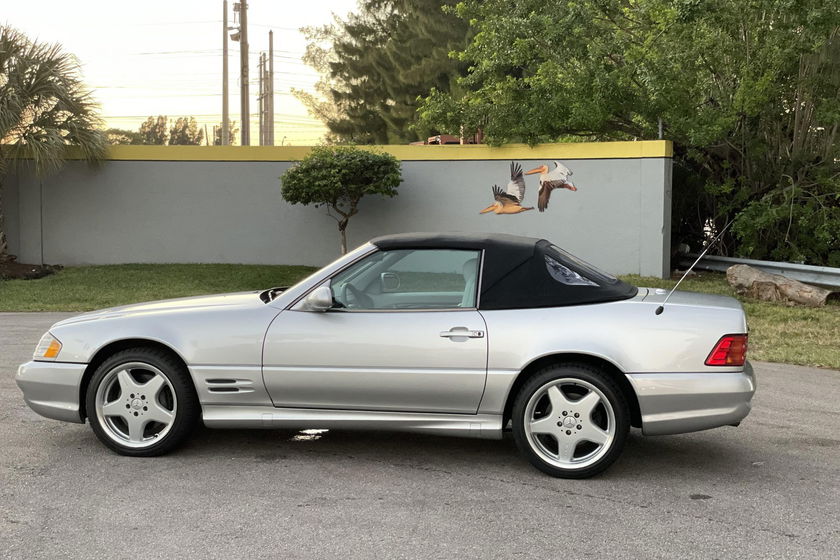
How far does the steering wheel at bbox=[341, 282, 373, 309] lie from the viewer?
5418 mm

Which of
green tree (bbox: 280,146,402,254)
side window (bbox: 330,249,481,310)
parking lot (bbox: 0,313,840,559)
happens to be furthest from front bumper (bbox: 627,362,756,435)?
green tree (bbox: 280,146,402,254)

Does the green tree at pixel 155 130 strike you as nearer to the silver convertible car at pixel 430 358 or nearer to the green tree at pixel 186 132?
the green tree at pixel 186 132

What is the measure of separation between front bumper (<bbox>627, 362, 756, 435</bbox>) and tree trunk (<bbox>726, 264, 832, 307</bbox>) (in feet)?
31.1

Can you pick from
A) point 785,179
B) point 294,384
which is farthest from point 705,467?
point 785,179

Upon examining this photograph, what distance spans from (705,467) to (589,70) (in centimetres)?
1290

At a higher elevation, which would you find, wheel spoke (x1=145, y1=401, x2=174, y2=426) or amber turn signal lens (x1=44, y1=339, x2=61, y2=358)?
amber turn signal lens (x1=44, y1=339, x2=61, y2=358)

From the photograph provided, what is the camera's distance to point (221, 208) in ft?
63.5

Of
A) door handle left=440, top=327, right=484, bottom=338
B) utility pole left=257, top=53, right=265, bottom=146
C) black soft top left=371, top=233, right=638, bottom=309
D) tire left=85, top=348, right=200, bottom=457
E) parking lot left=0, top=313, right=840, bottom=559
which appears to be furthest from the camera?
utility pole left=257, top=53, right=265, bottom=146

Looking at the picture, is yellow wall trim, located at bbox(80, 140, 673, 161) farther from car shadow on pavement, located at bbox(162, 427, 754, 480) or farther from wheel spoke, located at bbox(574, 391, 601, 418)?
wheel spoke, located at bbox(574, 391, 601, 418)

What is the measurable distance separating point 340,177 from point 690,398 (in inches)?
490

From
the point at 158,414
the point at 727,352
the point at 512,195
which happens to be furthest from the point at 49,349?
the point at 512,195

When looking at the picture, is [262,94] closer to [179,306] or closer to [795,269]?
[795,269]

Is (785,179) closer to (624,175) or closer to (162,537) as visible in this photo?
(624,175)

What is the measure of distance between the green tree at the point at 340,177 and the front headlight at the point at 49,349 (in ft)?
37.1
